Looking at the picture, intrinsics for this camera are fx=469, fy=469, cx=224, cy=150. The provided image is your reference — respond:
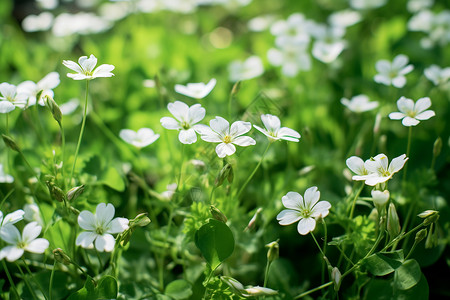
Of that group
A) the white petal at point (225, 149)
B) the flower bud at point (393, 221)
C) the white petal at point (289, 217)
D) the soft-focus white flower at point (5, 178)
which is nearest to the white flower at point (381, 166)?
the flower bud at point (393, 221)

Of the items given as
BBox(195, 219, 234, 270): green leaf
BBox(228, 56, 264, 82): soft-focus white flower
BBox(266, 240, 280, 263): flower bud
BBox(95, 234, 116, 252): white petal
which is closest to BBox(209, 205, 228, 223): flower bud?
BBox(195, 219, 234, 270): green leaf

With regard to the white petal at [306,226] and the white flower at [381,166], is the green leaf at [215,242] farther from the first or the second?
the white flower at [381,166]

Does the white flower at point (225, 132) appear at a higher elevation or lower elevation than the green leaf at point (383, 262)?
higher

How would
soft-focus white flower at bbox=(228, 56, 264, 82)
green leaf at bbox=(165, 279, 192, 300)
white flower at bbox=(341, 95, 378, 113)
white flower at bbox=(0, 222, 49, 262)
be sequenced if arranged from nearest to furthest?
white flower at bbox=(0, 222, 49, 262), green leaf at bbox=(165, 279, 192, 300), white flower at bbox=(341, 95, 378, 113), soft-focus white flower at bbox=(228, 56, 264, 82)

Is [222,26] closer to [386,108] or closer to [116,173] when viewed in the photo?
[386,108]

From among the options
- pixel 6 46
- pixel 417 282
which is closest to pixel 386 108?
pixel 417 282

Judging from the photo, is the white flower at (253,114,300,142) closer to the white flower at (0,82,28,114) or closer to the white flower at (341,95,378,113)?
the white flower at (341,95,378,113)

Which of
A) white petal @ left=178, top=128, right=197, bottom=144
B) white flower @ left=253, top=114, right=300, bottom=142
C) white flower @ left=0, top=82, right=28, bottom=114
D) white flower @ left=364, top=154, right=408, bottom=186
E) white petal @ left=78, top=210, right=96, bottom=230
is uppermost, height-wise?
white flower @ left=0, top=82, right=28, bottom=114
